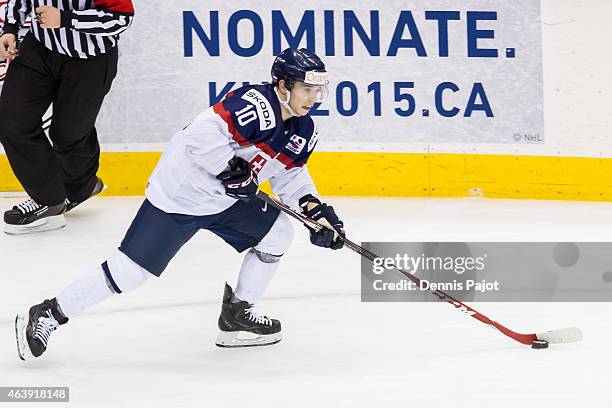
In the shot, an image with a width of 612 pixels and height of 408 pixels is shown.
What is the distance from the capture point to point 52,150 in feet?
15.9

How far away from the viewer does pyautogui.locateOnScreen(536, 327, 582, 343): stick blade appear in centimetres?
346

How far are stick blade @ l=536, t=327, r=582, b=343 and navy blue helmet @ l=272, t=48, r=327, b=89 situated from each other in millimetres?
935

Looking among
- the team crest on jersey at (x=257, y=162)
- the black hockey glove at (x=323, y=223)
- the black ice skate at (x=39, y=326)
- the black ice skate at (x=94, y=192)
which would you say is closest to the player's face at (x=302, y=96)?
the team crest on jersey at (x=257, y=162)

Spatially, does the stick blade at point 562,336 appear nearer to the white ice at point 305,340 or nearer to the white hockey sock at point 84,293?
the white ice at point 305,340

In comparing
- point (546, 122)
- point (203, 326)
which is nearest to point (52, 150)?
point (203, 326)

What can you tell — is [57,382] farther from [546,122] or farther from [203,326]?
[546,122]

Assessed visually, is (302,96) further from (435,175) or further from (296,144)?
(435,175)

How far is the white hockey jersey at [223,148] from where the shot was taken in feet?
10.7

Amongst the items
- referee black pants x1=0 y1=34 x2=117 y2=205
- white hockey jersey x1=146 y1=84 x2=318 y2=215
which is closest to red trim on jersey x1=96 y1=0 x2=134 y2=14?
referee black pants x1=0 y1=34 x2=117 y2=205

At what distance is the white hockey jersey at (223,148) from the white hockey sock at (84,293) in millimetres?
254

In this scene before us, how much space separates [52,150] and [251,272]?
5.31 ft

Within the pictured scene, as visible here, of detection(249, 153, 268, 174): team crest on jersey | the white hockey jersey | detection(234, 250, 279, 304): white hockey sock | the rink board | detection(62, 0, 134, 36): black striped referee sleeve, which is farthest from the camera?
the rink board

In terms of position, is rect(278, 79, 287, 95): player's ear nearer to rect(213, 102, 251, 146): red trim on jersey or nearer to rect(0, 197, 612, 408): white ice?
rect(213, 102, 251, 146): red trim on jersey

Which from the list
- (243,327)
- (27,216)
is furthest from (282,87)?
(27,216)
